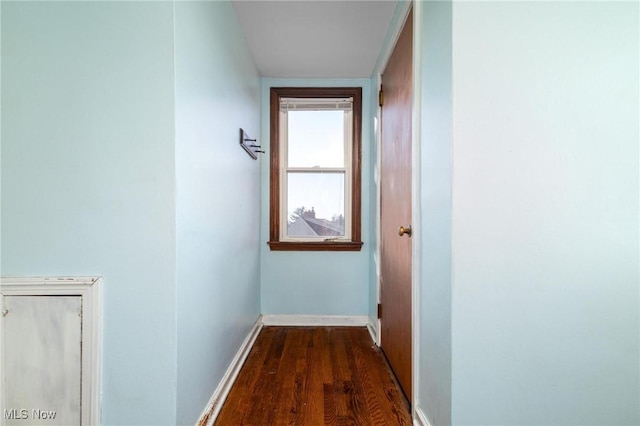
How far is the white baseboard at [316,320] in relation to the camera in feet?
9.45

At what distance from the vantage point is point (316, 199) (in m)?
2.94

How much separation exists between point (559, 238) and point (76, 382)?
178cm

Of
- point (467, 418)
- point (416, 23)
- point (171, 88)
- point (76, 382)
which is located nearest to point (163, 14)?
point (171, 88)

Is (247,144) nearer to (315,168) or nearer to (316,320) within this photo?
(315,168)

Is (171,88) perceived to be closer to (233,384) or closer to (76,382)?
(76,382)

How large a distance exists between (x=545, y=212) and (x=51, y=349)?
5.92ft

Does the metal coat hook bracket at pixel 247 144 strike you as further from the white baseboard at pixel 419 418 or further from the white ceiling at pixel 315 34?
the white baseboard at pixel 419 418

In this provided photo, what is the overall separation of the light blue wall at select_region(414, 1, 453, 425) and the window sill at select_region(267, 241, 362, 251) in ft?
4.48

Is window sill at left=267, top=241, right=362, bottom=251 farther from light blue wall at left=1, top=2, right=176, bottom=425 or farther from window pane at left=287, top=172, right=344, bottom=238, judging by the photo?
light blue wall at left=1, top=2, right=176, bottom=425

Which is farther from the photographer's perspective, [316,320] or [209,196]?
[316,320]

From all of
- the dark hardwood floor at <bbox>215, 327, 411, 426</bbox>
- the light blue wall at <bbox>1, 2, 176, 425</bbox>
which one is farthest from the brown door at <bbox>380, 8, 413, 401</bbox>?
the light blue wall at <bbox>1, 2, 176, 425</bbox>

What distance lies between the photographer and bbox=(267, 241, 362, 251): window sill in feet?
9.34

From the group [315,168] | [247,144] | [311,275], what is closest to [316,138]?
[315,168]

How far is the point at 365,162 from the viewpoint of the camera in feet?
9.38
